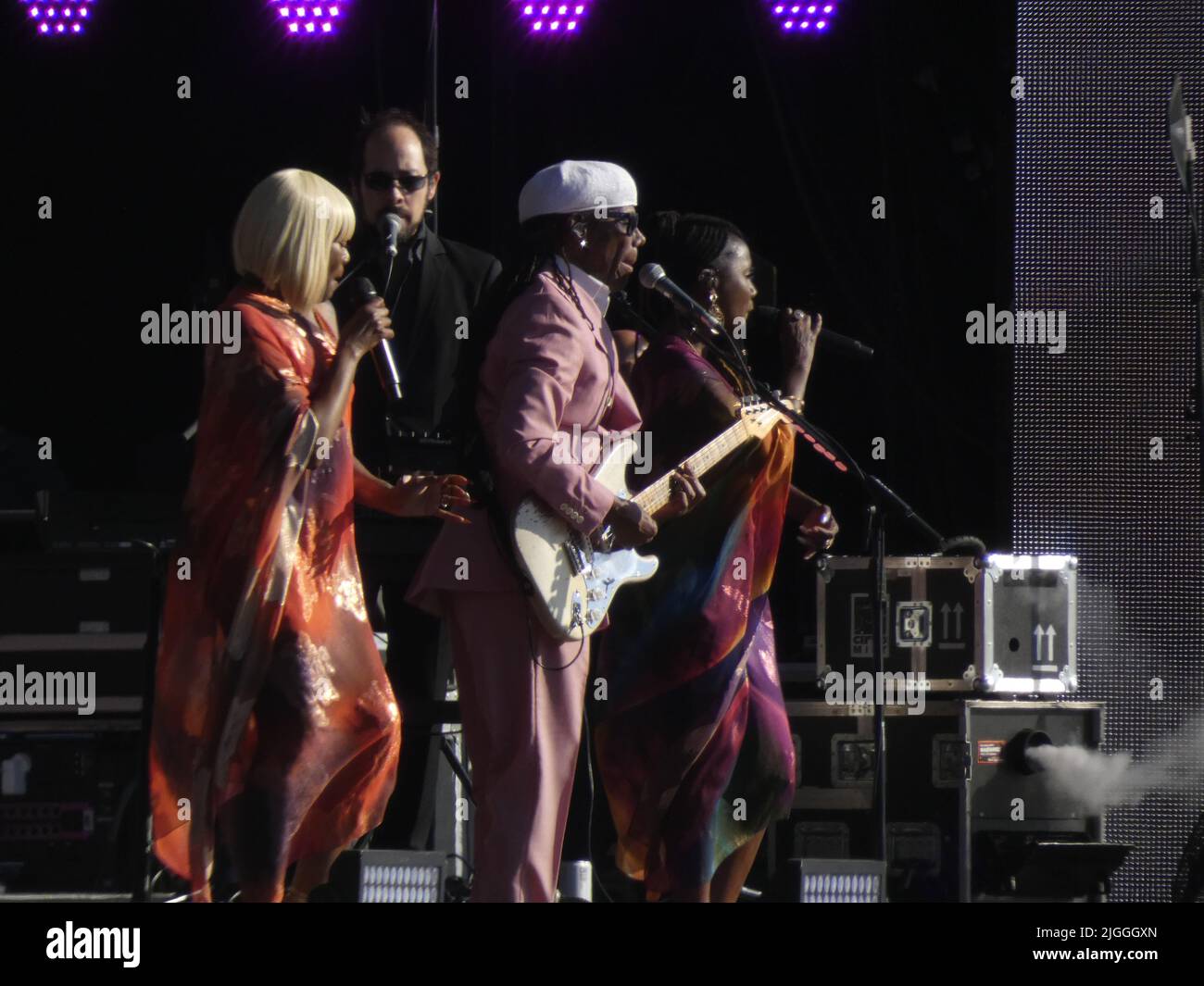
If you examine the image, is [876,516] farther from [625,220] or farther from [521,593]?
[521,593]

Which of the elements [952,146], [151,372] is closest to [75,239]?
[151,372]

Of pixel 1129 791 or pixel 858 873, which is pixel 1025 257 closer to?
pixel 1129 791

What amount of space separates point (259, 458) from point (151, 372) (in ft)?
11.8

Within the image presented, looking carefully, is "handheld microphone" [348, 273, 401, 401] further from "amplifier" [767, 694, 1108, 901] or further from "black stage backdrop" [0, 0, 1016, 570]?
"black stage backdrop" [0, 0, 1016, 570]

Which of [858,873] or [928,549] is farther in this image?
[928,549]

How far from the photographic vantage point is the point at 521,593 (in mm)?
4418

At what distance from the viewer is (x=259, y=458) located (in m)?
4.33

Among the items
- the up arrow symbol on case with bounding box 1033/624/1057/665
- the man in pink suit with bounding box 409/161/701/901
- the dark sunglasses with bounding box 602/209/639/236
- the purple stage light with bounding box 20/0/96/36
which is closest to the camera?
the man in pink suit with bounding box 409/161/701/901

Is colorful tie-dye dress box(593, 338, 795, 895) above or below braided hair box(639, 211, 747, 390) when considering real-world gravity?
below

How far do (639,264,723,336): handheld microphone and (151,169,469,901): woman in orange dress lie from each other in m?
0.80

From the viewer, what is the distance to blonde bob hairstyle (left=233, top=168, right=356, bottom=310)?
14.5ft

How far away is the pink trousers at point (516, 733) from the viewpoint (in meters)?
4.33

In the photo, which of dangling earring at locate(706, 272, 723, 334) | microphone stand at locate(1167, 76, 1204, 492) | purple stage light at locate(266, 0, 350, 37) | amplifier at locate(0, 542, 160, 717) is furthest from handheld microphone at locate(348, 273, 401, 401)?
microphone stand at locate(1167, 76, 1204, 492)

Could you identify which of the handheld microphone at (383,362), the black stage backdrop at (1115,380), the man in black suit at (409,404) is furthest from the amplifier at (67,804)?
the black stage backdrop at (1115,380)
